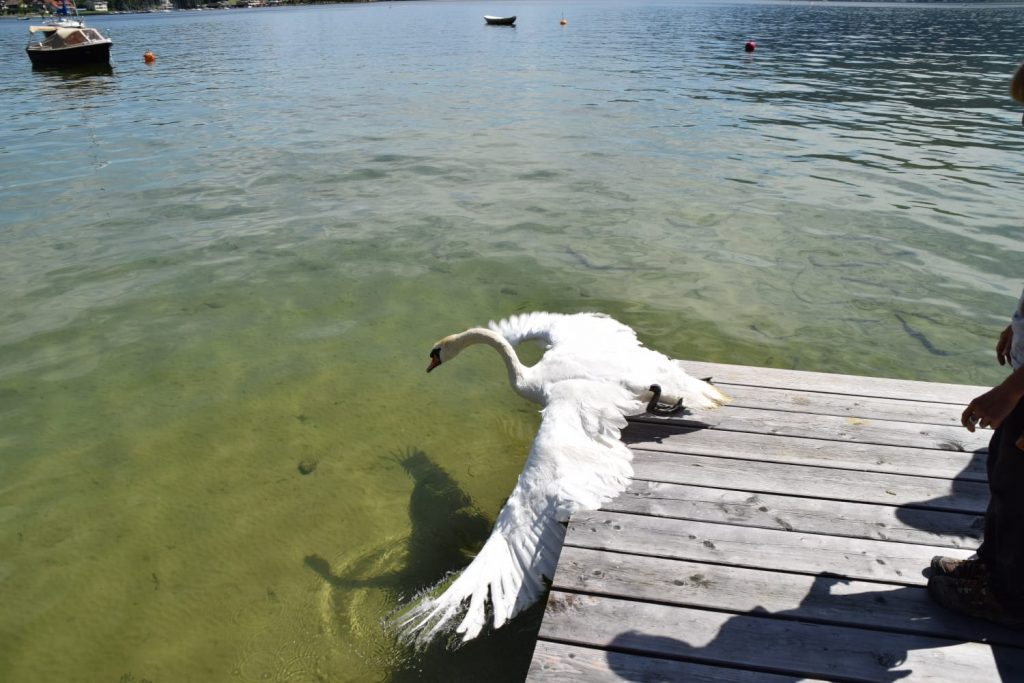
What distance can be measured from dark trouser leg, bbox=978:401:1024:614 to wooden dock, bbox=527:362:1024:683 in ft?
0.94

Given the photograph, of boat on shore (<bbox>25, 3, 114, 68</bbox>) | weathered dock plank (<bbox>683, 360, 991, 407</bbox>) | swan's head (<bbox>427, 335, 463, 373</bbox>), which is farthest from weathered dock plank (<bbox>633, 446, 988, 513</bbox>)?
boat on shore (<bbox>25, 3, 114, 68</bbox>)

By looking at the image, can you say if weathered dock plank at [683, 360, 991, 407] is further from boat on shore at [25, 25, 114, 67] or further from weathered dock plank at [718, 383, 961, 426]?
boat on shore at [25, 25, 114, 67]

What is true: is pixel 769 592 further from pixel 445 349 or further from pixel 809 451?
pixel 445 349

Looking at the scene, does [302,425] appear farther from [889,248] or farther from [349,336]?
[889,248]

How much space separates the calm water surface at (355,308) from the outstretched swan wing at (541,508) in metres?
0.91

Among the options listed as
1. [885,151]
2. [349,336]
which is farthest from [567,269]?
[885,151]

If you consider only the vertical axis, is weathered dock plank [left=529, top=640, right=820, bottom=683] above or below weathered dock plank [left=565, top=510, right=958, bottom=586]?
below

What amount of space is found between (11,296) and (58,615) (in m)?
6.37

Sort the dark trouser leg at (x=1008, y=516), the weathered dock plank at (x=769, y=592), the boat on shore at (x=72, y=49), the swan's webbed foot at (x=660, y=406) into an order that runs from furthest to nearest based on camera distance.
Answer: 1. the boat on shore at (x=72, y=49)
2. the swan's webbed foot at (x=660, y=406)
3. the weathered dock plank at (x=769, y=592)
4. the dark trouser leg at (x=1008, y=516)

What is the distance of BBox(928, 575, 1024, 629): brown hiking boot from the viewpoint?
3.23 metres

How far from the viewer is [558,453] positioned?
14.5 ft

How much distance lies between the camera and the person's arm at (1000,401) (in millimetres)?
2777

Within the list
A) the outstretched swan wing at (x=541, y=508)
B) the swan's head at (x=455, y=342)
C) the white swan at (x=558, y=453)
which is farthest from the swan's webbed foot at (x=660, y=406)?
the swan's head at (x=455, y=342)

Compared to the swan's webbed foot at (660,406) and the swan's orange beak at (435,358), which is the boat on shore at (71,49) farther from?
the swan's webbed foot at (660,406)
